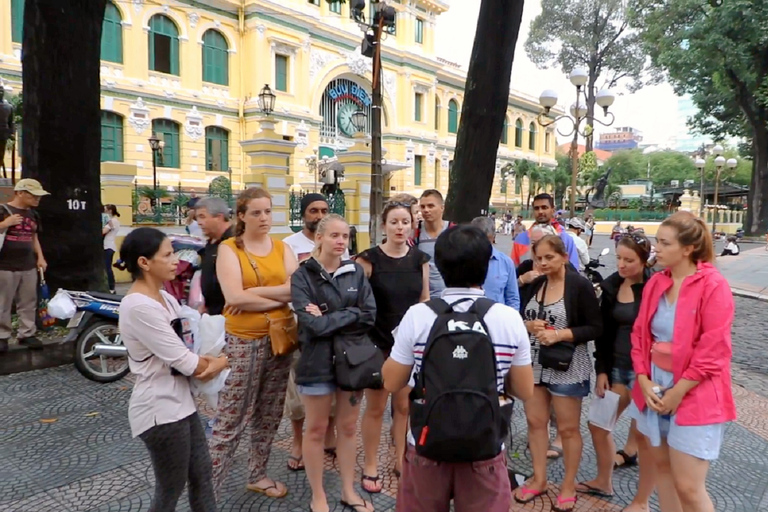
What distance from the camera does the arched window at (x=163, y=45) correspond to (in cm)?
2338

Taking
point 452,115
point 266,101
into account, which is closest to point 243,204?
point 266,101

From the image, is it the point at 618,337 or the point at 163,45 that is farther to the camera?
the point at 163,45

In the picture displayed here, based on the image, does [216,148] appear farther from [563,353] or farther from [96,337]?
[563,353]

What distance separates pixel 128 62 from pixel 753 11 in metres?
25.5

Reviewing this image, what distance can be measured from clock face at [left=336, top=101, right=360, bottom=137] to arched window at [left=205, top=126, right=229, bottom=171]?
7.93 metres

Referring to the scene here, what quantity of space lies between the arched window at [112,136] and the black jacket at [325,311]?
22.6 m

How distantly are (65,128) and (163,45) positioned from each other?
20197 millimetres

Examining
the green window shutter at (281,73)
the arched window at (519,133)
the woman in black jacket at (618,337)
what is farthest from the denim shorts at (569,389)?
the arched window at (519,133)

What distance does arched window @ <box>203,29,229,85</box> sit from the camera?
25219 mm

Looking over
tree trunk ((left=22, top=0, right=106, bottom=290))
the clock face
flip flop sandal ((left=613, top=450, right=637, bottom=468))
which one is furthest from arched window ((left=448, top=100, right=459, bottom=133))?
flip flop sandal ((left=613, top=450, right=637, bottom=468))

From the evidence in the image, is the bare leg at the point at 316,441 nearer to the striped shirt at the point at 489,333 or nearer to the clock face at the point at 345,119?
the striped shirt at the point at 489,333

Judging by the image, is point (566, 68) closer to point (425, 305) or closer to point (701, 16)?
point (701, 16)

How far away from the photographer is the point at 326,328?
9.00ft

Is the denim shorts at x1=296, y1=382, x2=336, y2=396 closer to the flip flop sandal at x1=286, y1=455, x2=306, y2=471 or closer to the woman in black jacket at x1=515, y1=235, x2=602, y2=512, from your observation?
the flip flop sandal at x1=286, y1=455, x2=306, y2=471
